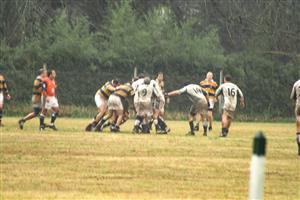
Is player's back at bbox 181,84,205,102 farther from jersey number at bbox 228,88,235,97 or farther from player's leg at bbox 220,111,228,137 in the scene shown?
player's leg at bbox 220,111,228,137

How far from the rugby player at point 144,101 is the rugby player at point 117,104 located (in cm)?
34

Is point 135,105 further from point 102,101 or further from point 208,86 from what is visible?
point 208,86

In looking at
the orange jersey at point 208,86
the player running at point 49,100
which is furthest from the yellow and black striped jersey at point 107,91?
the orange jersey at point 208,86

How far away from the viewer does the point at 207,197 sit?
47.5ft

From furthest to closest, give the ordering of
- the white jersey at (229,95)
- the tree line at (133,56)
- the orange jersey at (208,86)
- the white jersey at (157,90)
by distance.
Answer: the tree line at (133,56) < the orange jersey at (208,86) < the white jersey at (157,90) < the white jersey at (229,95)

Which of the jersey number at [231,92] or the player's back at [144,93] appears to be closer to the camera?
the jersey number at [231,92]

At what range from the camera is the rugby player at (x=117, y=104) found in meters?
33.0

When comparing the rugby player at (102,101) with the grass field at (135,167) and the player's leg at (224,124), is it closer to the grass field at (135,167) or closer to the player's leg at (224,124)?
the grass field at (135,167)

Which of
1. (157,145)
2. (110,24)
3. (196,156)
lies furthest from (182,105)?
(196,156)

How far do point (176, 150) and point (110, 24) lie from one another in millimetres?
29630

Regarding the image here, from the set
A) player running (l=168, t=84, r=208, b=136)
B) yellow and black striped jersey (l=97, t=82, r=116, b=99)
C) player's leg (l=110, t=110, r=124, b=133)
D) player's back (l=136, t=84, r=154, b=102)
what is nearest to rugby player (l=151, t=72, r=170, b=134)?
player's back (l=136, t=84, r=154, b=102)

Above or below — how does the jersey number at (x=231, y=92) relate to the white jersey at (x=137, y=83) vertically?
below

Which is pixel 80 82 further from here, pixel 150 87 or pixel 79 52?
pixel 150 87

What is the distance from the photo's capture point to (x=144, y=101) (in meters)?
33.1
